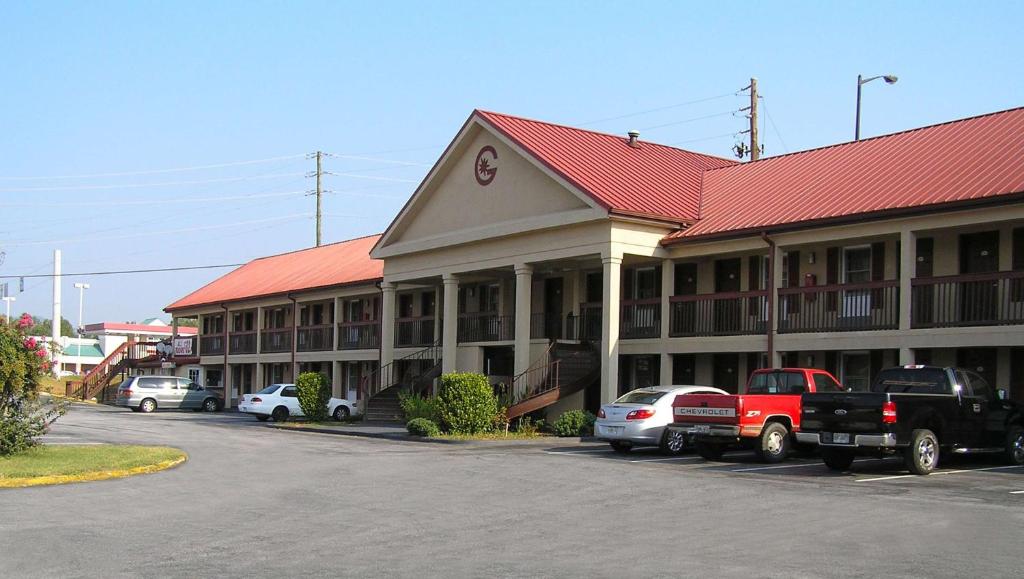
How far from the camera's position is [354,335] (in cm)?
4816

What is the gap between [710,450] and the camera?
22.0 metres

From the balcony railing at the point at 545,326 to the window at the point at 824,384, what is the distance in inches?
541

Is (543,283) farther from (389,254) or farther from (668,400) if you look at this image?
(668,400)

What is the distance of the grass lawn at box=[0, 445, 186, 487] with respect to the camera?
18.0m

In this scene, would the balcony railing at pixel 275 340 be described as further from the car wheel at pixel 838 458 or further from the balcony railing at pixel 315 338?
the car wheel at pixel 838 458

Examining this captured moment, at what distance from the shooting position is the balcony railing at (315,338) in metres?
49.8

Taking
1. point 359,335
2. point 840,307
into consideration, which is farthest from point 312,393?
point 840,307

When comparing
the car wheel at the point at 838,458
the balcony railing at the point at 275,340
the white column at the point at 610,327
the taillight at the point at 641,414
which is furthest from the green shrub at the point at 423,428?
the balcony railing at the point at 275,340

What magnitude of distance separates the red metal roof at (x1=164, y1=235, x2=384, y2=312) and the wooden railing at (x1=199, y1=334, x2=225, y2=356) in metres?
1.91

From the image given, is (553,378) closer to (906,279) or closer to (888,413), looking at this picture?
(906,279)

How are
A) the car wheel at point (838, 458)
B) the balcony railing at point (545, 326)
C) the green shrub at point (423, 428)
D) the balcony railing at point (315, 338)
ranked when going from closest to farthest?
the car wheel at point (838, 458)
the green shrub at point (423, 428)
the balcony railing at point (545, 326)
the balcony railing at point (315, 338)

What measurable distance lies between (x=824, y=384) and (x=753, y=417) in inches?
101

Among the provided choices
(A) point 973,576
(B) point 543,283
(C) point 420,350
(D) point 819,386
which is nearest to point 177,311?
(C) point 420,350

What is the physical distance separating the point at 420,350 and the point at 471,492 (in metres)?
26.4
